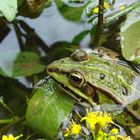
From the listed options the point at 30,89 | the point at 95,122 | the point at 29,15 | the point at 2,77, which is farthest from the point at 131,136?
the point at 29,15

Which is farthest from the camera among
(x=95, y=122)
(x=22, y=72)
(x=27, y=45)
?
(x=27, y=45)

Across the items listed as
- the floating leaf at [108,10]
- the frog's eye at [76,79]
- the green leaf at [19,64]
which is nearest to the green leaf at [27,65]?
the green leaf at [19,64]

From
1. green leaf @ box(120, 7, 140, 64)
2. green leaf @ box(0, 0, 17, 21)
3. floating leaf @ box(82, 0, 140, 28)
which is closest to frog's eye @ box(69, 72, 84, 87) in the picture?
green leaf @ box(120, 7, 140, 64)

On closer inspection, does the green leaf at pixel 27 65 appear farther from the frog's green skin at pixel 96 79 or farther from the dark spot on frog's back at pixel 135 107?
the dark spot on frog's back at pixel 135 107

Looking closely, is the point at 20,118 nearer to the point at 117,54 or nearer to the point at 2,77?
the point at 2,77

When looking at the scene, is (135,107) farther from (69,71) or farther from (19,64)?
(19,64)

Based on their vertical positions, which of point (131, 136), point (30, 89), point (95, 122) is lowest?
point (131, 136)

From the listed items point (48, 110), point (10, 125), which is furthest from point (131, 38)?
point (10, 125)
